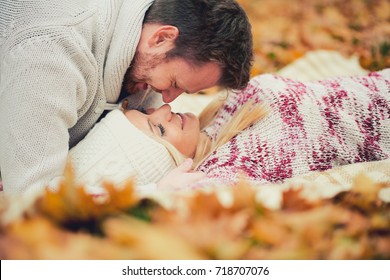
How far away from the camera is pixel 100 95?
1.67 meters

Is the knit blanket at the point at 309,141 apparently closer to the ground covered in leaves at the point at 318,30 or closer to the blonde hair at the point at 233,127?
the blonde hair at the point at 233,127

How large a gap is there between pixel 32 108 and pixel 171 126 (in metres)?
0.47

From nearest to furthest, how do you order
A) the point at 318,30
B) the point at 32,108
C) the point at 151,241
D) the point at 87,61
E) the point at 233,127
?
the point at 151,241
the point at 32,108
the point at 87,61
the point at 233,127
the point at 318,30

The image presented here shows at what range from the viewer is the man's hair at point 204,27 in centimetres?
158

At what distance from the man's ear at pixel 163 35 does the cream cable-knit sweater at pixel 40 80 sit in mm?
171

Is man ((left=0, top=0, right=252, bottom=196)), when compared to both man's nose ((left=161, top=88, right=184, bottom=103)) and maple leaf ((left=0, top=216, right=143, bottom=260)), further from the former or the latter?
maple leaf ((left=0, top=216, right=143, bottom=260))

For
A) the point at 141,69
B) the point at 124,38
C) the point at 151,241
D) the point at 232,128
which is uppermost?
the point at 151,241

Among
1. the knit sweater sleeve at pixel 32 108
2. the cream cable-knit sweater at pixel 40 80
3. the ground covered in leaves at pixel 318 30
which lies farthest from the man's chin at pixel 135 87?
the ground covered in leaves at pixel 318 30

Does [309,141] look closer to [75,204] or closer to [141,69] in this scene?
[141,69]

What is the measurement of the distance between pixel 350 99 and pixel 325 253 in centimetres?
105

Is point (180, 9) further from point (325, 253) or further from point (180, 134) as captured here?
point (325, 253)

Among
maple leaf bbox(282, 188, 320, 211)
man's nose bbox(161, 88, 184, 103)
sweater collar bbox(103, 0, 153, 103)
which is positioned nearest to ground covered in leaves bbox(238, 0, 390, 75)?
man's nose bbox(161, 88, 184, 103)

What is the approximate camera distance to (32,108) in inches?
54.4

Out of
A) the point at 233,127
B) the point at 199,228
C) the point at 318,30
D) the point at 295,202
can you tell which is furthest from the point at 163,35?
the point at 318,30
